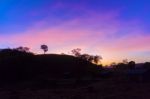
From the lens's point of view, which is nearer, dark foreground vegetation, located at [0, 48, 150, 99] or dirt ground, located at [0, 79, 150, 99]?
dirt ground, located at [0, 79, 150, 99]

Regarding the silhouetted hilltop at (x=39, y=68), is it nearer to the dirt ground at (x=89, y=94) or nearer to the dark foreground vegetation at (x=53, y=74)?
the dark foreground vegetation at (x=53, y=74)

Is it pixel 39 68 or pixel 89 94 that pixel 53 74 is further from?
pixel 89 94

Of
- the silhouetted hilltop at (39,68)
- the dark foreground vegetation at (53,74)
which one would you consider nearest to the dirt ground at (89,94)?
the dark foreground vegetation at (53,74)

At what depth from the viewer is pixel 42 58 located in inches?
2847

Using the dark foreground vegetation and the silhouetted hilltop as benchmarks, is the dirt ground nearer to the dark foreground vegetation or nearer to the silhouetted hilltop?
the dark foreground vegetation

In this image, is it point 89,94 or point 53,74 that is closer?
point 89,94

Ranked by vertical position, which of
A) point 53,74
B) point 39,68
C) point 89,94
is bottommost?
point 89,94

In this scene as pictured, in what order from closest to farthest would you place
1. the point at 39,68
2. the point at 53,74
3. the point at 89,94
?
1. the point at 89,94
2. the point at 53,74
3. the point at 39,68

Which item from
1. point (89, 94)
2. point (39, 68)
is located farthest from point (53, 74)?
point (89, 94)

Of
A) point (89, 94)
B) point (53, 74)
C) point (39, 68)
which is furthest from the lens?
point (39, 68)

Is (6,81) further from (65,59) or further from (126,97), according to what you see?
(126,97)

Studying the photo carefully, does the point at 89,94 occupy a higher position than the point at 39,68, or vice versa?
the point at 39,68

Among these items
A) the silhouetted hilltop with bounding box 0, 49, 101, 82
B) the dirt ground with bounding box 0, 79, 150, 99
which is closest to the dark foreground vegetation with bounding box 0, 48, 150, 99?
the silhouetted hilltop with bounding box 0, 49, 101, 82

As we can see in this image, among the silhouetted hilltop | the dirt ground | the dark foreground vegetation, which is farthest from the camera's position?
the silhouetted hilltop
